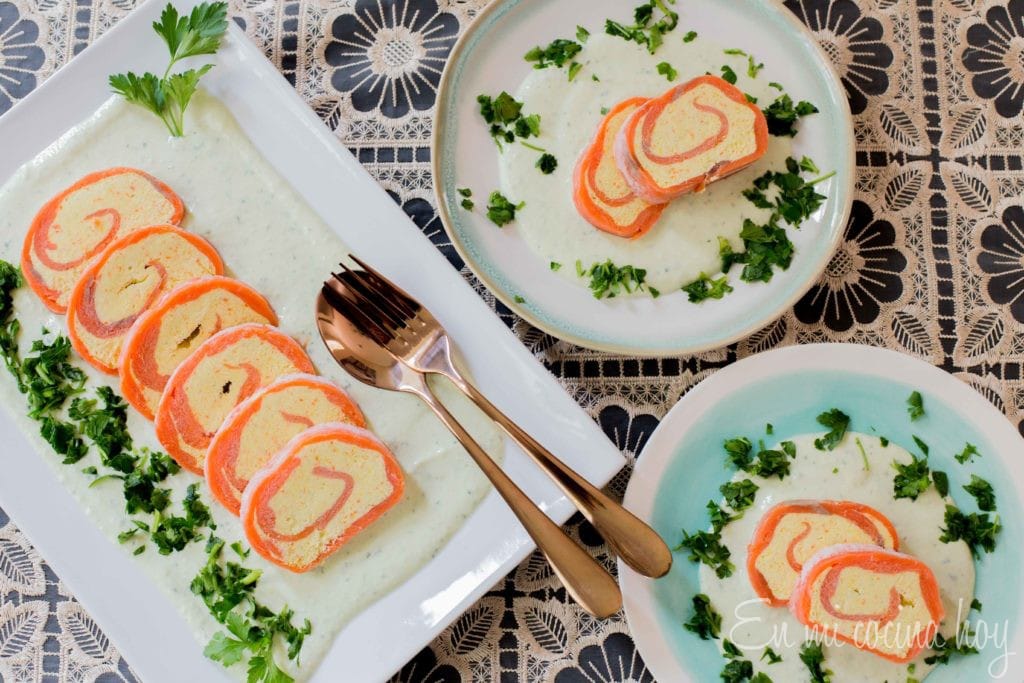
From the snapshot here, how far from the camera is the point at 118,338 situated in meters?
2.23

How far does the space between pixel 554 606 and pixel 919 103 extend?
1.60 m

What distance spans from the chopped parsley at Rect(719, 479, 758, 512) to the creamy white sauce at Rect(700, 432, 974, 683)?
0.02m

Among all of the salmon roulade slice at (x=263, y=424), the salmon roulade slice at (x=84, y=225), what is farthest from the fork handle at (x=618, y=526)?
the salmon roulade slice at (x=84, y=225)

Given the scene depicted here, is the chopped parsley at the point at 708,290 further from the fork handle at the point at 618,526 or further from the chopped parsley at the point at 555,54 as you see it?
the chopped parsley at the point at 555,54

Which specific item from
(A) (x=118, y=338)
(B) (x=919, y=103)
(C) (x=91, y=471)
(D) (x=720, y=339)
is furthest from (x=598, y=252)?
(C) (x=91, y=471)

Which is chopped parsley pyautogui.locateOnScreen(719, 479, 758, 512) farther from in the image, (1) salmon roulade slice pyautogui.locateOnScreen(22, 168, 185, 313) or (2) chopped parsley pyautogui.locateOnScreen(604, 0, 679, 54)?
(1) salmon roulade slice pyautogui.locateOnScreen(22, 168, 185, 313)

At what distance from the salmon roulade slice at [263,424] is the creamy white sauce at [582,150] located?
0.62m

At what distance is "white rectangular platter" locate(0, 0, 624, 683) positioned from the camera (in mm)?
2121

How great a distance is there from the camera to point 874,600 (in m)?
2.03

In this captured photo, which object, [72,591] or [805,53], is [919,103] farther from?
[72,591]

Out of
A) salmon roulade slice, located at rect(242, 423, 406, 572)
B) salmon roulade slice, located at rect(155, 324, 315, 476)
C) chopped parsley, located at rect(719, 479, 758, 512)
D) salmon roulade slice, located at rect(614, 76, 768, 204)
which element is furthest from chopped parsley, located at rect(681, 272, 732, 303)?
salmon roulade slice, located at rect(155, 324, 315, 476)

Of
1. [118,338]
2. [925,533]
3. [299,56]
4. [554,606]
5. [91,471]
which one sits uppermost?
[299,56]

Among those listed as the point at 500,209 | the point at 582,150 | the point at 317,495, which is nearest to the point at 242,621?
the point at 317,495

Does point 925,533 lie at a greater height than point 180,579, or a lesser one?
lesser
